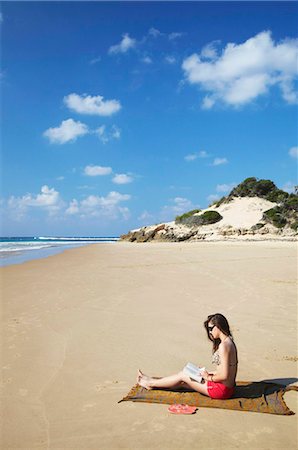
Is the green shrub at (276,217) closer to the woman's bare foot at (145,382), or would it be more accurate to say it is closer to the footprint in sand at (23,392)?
the woman's bare foot at (145,382)

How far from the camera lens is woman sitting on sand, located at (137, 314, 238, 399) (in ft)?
14.8

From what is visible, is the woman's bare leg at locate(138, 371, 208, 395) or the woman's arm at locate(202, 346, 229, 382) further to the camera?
the woman's bare leg at locate(138, 371, 208, 395)

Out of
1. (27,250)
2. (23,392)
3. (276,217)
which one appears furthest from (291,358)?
(276,217)

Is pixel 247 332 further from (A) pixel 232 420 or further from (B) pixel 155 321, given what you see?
(A) pixel 232 420

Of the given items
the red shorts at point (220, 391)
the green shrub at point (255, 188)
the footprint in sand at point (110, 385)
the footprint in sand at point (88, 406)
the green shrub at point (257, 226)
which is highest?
the green shrub at point (255, 188)

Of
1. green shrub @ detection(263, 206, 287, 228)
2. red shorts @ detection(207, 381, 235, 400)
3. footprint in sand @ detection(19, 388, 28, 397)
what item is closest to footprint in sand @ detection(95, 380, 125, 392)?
footprint in sand @ detection(19, 388, 28, 397)

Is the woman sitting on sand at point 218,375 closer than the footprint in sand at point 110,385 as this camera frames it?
Yes

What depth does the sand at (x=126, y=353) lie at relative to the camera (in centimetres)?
380

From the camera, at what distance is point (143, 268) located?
16.5 meters

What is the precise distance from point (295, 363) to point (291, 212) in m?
39.2

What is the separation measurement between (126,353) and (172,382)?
63.3 inches

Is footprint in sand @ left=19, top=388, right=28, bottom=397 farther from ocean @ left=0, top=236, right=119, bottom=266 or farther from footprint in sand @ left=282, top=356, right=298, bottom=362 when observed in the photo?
ocean @ left=0, top=236, right=119, bottom=266

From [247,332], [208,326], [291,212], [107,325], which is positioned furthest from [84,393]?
[291,212]

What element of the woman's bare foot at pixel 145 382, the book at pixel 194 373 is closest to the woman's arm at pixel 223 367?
the book at pixel 194 373
